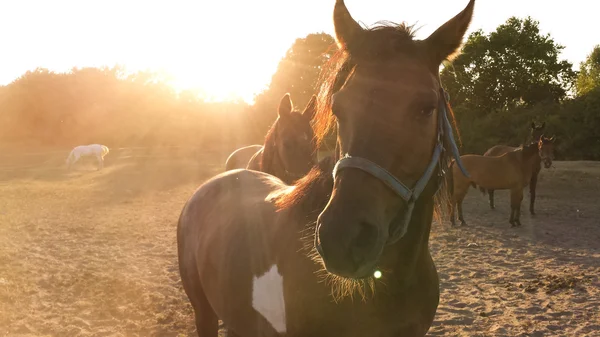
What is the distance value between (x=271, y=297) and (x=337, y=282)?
17.0 inches

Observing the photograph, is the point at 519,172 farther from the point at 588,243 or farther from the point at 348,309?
the point at 348,309

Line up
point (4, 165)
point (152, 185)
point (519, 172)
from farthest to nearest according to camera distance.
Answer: point (4, 165), point (152, 185), point (519, 172)

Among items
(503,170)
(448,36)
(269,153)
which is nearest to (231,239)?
(448,36)

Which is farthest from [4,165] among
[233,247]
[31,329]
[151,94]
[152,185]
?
[233,247]

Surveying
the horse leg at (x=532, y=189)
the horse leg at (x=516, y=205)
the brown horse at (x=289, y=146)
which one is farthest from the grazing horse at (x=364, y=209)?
the horse leg at (x=532, y=189)

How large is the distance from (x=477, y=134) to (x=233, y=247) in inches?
937

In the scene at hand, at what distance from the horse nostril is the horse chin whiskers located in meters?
0.34

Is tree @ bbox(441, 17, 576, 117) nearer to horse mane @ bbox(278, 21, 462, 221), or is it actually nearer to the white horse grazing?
the white horse grazing

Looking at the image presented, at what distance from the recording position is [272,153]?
583cm

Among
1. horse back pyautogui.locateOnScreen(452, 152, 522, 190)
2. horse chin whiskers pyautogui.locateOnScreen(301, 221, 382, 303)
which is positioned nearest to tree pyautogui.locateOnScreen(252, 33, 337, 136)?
horse back pyautogui.locateOnScreen(452, 152, 522, 190)

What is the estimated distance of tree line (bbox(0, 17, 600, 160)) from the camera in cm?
2345

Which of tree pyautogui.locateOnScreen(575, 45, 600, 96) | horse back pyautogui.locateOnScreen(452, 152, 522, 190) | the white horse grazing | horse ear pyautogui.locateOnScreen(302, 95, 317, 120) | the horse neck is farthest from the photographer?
tree pyautogui.locateOnScreen(575, 45, 600, 96)

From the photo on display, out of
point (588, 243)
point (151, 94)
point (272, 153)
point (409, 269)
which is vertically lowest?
point (588, 243)

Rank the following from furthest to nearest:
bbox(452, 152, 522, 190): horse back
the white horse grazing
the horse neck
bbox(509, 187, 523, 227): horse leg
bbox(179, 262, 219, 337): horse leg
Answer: the white horse grazing < bbox(452, 152, 522, 190): horse back < bbox(509, 187, 523, 227): horse leg < bbox(179, 262, 219, 337): horse leg < the horse neck
